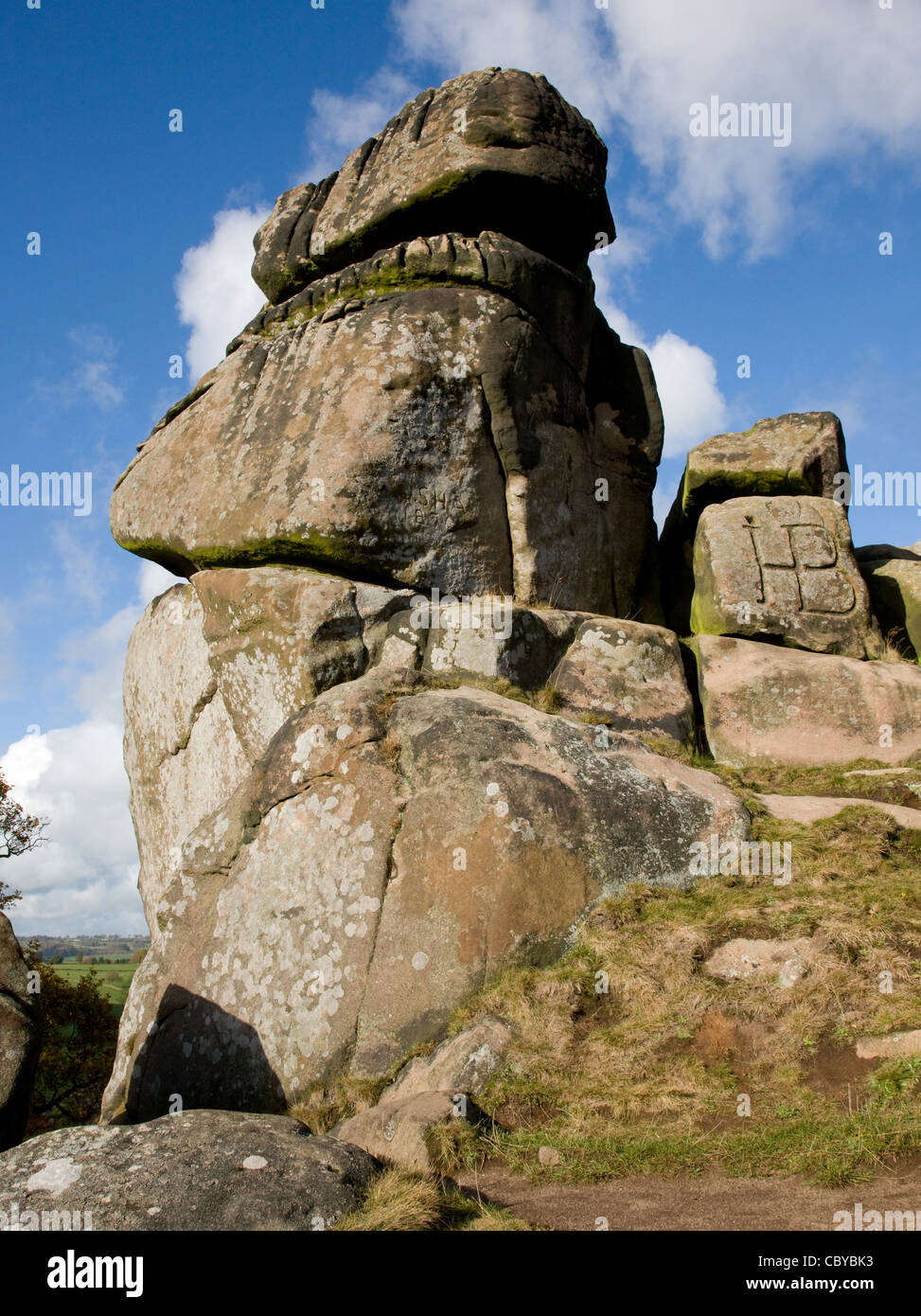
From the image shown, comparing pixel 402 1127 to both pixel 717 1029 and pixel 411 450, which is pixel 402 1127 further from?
pixel 411 450

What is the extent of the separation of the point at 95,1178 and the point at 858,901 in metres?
5.01

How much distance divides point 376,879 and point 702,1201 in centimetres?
356

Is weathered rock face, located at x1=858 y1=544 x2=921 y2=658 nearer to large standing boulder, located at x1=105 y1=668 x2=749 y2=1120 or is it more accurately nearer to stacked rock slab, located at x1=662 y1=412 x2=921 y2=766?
stacked rock slab, located at x1=662 y1=412 x2=921 y2=766

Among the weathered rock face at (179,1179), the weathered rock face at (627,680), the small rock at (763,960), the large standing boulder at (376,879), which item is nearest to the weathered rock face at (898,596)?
the weathered rock face at (627,680)

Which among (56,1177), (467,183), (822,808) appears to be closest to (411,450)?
(467,183)

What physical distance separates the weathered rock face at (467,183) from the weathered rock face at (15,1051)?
9922mm

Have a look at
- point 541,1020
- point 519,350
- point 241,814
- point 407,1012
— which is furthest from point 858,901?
point 519,350

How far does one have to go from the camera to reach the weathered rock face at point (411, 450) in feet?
34.9

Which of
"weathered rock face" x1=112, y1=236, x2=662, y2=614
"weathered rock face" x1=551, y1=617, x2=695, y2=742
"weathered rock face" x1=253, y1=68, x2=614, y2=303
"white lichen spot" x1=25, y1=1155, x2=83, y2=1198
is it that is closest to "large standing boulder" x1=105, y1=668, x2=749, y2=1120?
"weathered rock face" x1=551, y1=617, x2=695, y2=742

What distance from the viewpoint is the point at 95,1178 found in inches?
164

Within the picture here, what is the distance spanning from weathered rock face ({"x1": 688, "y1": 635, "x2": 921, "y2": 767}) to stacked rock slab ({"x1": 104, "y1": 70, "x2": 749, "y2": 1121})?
0.59 m

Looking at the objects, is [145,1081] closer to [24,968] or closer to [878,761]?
[24,968]

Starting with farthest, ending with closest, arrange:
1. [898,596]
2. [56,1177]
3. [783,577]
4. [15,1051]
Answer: [898,596] < [783,577] < [15,1051] < [56,1177]

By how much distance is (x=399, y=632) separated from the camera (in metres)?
10.1
